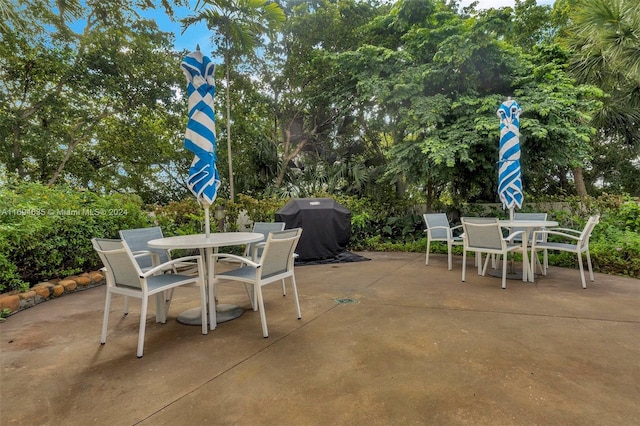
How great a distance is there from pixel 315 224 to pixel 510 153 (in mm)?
3125

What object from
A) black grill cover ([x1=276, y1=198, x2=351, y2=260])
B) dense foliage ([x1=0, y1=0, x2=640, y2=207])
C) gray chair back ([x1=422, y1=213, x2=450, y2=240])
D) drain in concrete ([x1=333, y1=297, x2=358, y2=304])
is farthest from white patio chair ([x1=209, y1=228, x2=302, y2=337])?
dense foliage ([x1=0, y1=0, x2=640, y2=207])

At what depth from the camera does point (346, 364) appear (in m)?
2.03

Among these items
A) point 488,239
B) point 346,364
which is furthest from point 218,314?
point 488,239

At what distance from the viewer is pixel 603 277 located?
4152 millimetres

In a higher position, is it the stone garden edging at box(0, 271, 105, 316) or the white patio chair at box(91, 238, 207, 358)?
the white patio chair at box(91, 238, 207, 358)

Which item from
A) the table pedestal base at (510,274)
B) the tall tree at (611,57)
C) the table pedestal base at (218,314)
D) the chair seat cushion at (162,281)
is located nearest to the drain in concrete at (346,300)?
the table pedestal base at (218,314)

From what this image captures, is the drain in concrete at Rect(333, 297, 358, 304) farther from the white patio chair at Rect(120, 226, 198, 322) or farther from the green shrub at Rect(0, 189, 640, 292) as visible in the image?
the green shrub at Rect(0, 189, 640, 292)

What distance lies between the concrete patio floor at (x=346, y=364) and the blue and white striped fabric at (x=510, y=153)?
58.6 inches

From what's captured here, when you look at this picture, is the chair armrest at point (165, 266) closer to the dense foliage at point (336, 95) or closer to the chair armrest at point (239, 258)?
the chair armrest at point (239, 258)

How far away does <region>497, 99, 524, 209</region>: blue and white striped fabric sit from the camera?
4.31 m

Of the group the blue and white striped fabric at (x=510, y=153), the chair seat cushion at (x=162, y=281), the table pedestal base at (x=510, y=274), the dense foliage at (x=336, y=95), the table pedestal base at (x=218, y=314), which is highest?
the dense foliage at (x=336, y=95)

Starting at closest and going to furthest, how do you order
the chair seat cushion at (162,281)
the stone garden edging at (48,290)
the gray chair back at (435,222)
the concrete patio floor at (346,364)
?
1. the concrete patio floor at (346,364)
2. the chair seat cushion at (162,281)
3. the stone garden edging at (48,290)
4. the gray chair back at (435,222)

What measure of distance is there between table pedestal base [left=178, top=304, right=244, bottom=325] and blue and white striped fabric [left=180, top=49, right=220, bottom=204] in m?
1.05

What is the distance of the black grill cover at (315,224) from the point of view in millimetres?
5691
